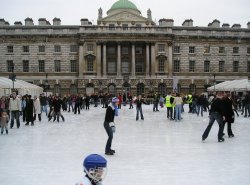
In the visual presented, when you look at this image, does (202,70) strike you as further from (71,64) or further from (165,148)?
(165,148)

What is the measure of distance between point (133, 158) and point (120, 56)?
50140 millimetres

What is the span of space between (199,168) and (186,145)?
3785 millimetres

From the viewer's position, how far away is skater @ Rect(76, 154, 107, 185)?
3350mm

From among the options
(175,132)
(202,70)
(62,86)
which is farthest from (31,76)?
(175,132)

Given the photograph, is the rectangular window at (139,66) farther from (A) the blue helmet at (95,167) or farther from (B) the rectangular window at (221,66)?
(A) the blue helmet at (95,167)

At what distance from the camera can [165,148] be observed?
12.3 meters

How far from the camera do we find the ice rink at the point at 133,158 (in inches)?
321

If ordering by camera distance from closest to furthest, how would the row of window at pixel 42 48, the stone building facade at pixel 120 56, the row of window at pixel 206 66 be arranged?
the stone building facade at pixel 120 56 → the row of window at pixel 42 48 → the row of window at pixel 206 66

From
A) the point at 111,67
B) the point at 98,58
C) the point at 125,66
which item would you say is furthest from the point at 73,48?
the point at 125,66

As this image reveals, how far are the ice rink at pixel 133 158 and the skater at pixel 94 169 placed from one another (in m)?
4.41

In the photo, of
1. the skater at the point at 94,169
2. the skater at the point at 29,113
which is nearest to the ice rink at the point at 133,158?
the skater at the point at 29,113

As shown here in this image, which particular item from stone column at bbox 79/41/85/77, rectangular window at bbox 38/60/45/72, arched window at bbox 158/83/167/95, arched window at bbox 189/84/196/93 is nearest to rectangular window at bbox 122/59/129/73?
arched window at bbox 158/83/167/95

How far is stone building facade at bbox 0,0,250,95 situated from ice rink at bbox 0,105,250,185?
43638 mm

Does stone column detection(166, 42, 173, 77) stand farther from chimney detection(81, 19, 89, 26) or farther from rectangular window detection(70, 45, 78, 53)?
rectangular window detection(70, 45, 78, 53)
